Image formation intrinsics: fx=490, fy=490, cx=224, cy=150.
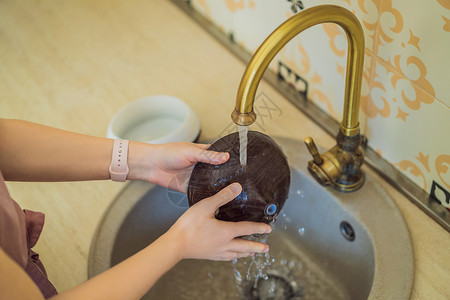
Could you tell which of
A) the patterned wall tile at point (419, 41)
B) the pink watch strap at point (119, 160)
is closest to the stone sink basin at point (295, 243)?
the pink watch strap at point (119, 160)

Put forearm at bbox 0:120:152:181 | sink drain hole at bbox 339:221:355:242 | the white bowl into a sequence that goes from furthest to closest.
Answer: the white bowl, sink drain hole at bbox 339:221:355:242, forearm at bbox 0:120:152:181

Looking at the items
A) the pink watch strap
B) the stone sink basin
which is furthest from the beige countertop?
the pink watch strap

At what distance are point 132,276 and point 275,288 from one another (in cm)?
47

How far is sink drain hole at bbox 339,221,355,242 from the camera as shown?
990mm

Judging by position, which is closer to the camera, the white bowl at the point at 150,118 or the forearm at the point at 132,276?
the forearm at the point at 132,276

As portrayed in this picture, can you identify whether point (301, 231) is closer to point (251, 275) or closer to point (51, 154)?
point (251, 275)

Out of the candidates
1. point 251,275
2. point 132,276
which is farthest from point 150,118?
point 132,276

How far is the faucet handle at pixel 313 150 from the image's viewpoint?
0.91 meters

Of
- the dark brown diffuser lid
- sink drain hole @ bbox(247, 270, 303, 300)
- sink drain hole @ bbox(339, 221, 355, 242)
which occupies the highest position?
the dark brown diffuser lid

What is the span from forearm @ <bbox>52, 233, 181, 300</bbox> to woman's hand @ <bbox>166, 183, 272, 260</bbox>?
0.02 metres

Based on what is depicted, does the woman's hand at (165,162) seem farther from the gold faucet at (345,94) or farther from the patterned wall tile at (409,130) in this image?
the patterned wall tile at (409,130)

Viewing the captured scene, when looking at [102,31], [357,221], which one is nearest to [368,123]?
[357,221]

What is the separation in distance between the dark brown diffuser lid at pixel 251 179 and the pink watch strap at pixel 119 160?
204 millimetres

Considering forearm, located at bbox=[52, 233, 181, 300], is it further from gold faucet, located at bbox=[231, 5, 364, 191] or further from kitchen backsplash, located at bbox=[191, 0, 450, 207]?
kitchen backsplash, located at bbox=[191, 0, 450, 207]
